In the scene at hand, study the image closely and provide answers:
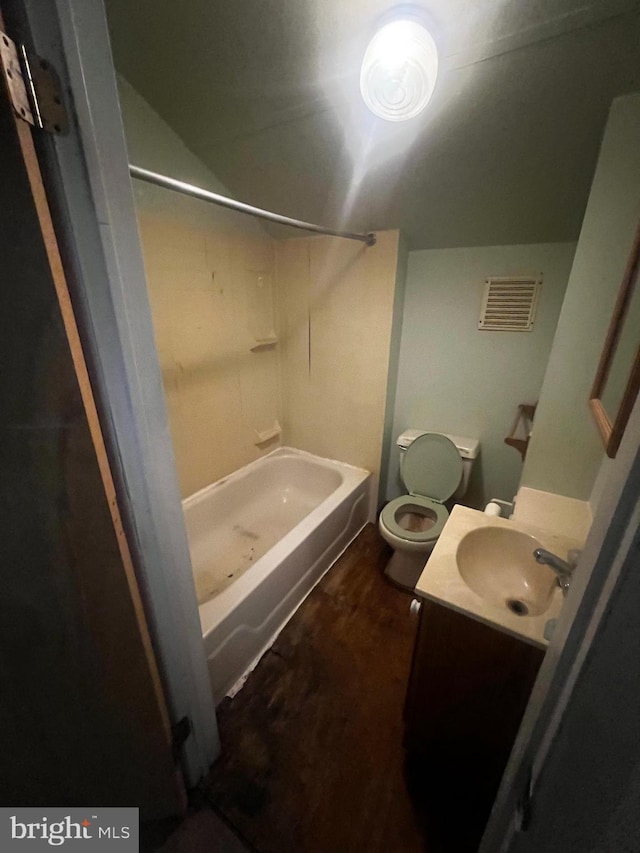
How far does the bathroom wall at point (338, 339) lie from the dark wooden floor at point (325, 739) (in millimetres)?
1022

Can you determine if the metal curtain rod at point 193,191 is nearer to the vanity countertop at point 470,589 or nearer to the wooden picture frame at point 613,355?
→ the wooden picture frame at point 613,355

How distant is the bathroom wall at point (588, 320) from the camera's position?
3.22 feet

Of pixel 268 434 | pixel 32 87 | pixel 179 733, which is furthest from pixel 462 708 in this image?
pixel 268 434

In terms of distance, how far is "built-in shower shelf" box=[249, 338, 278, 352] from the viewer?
7.06 feet

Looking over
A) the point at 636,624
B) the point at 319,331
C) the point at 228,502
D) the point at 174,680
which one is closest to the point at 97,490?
the point at 174,680

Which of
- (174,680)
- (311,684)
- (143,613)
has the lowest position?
(311,684)

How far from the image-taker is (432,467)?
1.98m

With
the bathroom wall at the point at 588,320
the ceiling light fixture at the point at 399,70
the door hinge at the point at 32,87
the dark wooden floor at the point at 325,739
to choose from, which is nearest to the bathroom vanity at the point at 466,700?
the dark wooden floor at the point at 325,739

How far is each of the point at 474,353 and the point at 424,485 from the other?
855 mm

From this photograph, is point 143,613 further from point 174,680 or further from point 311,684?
point 311,684

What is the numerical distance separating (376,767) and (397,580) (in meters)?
0.82

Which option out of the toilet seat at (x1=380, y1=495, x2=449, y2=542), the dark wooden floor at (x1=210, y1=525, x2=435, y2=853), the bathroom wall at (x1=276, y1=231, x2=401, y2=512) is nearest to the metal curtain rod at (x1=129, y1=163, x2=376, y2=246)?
the bathroom wall at (x1=276, y1=231, x2=401, y2=512)

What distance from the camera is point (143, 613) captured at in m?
0.76

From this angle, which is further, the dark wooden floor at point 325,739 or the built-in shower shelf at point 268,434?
the built-in shower shelf at point 268,434
